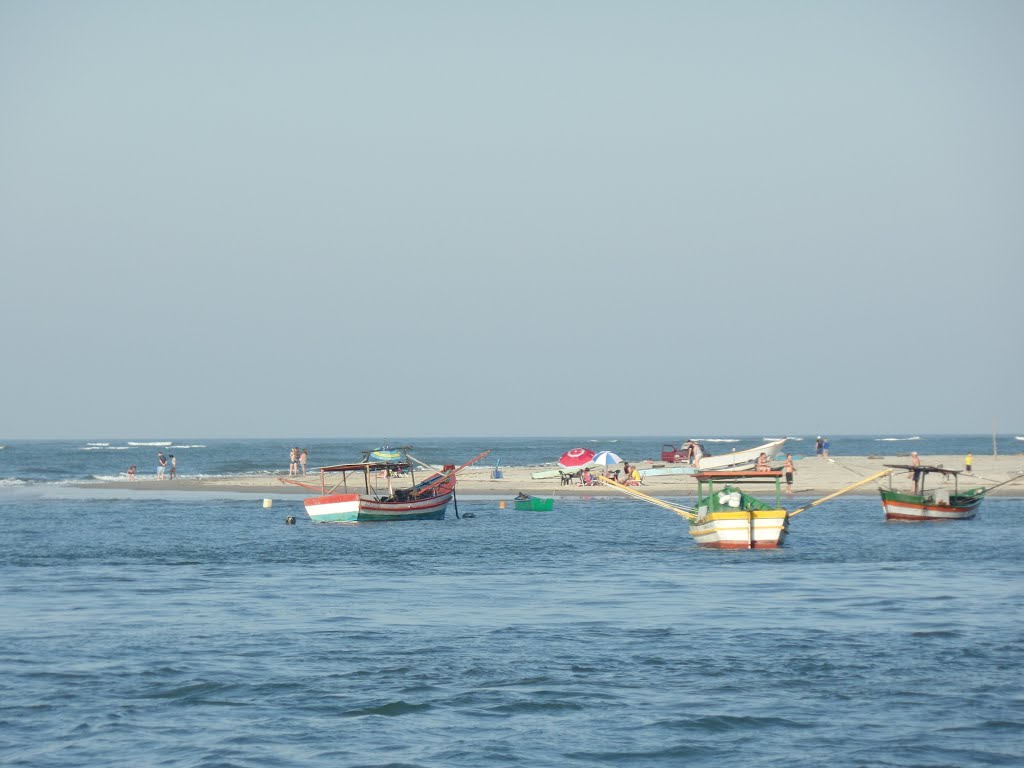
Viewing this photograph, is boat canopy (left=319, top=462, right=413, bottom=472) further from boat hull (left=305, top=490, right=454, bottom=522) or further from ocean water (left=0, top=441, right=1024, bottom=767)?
ocean water (left=0, top=441, right=1024, bottom=767)

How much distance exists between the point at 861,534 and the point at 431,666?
30274 mm

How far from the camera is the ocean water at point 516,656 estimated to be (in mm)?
15719

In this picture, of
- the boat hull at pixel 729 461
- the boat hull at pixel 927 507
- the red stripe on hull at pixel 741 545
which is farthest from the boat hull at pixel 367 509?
the boat hull at pixel 729 461

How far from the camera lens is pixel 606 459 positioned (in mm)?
79875

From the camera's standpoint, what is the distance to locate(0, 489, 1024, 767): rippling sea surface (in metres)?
15.7

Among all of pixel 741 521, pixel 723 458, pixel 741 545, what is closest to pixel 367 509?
pixel 741 545

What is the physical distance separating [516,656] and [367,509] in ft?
117

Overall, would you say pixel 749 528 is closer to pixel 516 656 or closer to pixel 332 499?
pixel 516 656

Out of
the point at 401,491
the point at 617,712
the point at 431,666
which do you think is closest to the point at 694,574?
the point at 431,666

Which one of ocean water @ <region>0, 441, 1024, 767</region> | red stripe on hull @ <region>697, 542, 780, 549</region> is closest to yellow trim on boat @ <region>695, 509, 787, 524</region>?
red stripe on hull @ <region>697, 542, 780, 549</region>

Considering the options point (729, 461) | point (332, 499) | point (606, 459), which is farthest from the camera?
point (729, 461)

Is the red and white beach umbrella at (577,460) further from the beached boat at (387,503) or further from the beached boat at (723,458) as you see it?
the beached boat at (387,503)

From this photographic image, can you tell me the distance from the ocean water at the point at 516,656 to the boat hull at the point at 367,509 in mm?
12614

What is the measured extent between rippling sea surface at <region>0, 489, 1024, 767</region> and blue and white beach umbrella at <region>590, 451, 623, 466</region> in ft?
120
